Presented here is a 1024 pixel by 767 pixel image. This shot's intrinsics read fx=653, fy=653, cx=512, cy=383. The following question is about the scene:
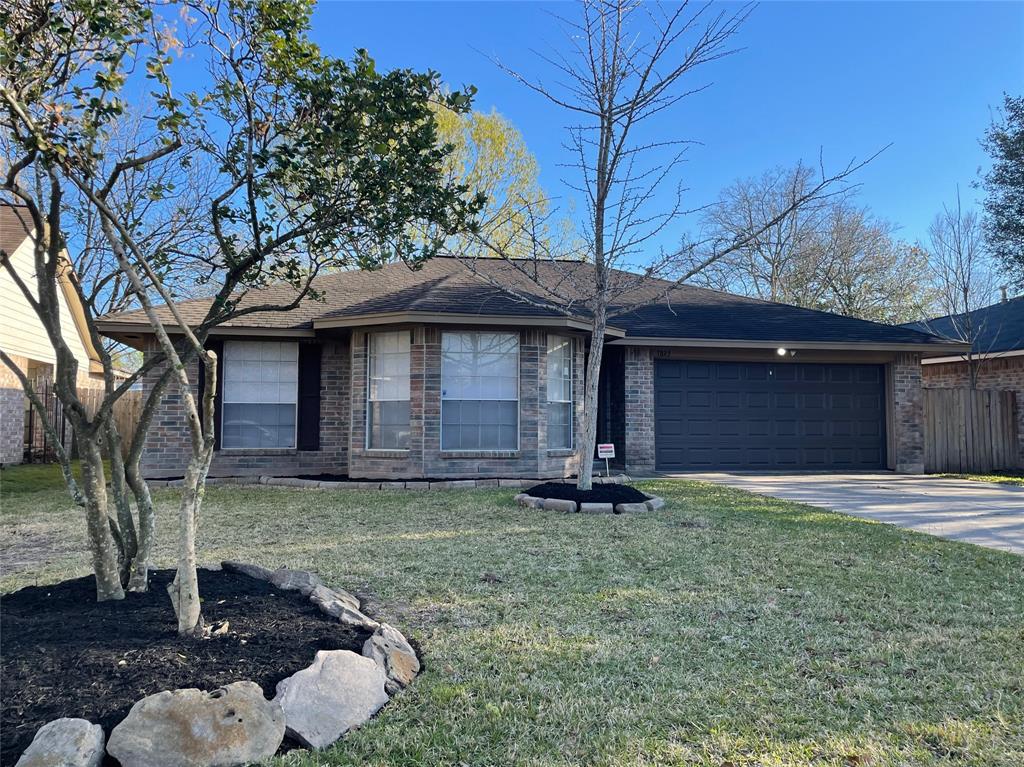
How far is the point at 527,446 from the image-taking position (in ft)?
34.0

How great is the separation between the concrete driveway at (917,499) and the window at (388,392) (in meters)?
5.10

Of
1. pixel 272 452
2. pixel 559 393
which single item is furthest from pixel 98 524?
pixel 559 393

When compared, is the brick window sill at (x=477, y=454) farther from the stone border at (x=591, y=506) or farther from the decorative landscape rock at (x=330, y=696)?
the decorative landscape rock at (x=330, y=696)

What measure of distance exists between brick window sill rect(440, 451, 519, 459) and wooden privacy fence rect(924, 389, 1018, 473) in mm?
9046

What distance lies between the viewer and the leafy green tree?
14.5 meters

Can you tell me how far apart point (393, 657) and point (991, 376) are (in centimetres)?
1725

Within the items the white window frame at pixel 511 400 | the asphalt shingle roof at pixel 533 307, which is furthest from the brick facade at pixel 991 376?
the white window frame at pixel 511 400

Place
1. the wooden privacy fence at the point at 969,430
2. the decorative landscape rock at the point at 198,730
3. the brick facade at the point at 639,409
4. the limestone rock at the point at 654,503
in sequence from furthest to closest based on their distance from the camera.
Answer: the wooden privacy fence at the point at 969,430 → the brick facade at the point at 639,409 → the limestone rock at the point at 654,503 → the decorative landscape rock at the point at 198,730

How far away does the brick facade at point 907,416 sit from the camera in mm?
12680

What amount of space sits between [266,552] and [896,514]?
280 inches

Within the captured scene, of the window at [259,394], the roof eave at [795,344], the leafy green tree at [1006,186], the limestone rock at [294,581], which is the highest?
the leafy green tree at [1006,186]

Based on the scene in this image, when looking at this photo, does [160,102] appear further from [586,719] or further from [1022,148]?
[1022,148]

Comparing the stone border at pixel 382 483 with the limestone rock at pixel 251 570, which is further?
the stone border at pixel 382 483

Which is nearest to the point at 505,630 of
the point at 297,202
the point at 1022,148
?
the point at 297,202
